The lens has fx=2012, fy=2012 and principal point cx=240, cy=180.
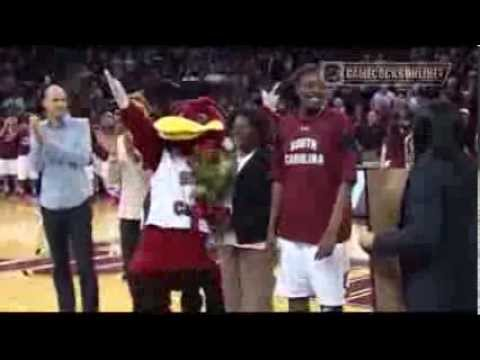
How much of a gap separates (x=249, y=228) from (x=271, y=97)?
0.78 meters

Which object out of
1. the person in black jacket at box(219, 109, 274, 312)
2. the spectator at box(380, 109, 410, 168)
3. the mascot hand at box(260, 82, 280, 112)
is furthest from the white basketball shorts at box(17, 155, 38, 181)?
the spectator at box(380, 109, 410, 168)

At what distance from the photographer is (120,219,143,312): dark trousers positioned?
11742 millimetres

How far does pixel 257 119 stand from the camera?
1170cm

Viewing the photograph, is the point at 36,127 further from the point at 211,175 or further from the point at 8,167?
the point at 211,175

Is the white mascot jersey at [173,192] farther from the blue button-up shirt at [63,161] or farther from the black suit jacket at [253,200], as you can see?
the blue button-up shirt at [63,161]

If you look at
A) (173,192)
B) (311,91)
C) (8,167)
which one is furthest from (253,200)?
(8,167)

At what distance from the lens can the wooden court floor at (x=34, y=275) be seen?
1175 centimetres

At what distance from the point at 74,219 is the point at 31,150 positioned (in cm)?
48

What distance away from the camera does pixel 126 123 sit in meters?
11.7
